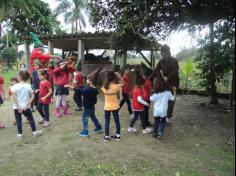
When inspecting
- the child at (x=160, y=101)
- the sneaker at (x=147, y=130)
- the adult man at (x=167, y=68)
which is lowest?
the sneaker at (x=147, y=130)

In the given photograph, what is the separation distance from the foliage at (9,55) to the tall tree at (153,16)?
3402 cm

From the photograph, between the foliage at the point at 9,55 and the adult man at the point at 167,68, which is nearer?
the adult man at the point at 167,68

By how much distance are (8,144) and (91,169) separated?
239 centimetres

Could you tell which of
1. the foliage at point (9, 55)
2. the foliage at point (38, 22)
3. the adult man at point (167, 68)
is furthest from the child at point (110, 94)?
the foliage at point (9, 55)

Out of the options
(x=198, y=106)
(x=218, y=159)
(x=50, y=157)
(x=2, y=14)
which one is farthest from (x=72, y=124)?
(x=2, y=14)

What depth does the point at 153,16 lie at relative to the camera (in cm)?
723

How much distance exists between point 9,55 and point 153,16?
36.5 metres

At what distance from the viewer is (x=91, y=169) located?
5.20 m

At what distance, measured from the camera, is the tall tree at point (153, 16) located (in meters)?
7.07

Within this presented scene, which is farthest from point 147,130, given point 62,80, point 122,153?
point 62,80

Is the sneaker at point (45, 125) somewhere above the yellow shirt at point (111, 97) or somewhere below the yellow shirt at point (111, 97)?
below

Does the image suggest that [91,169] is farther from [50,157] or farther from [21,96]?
[21,96]

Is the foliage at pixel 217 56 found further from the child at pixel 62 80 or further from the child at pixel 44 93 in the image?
the child at pixel 44 93

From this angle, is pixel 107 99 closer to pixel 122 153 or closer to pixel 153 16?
pixel 122 153
